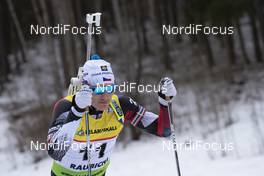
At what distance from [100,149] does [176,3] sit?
79.9ft

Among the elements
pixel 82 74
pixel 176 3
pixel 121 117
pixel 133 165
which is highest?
pixel 176 3

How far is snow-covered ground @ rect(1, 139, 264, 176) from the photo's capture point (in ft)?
21.5

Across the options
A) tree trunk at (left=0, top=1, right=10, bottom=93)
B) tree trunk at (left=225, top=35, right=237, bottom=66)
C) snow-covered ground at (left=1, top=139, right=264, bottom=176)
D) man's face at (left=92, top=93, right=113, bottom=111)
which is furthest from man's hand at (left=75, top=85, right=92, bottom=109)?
tree trunk at (left=0, top=1, right=10, bottom=93)

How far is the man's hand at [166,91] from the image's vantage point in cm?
382

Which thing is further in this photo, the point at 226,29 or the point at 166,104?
the point at 226,29

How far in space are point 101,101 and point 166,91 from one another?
74 cm

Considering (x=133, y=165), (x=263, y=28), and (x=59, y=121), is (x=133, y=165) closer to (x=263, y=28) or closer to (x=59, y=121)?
(x=59, y=121)

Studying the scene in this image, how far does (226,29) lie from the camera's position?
56.2 feet

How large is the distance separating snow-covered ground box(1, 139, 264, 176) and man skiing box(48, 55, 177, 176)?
259 cm

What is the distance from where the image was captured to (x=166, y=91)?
153 inches

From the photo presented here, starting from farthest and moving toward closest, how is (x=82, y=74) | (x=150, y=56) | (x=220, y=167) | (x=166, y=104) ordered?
(x=150, y=56) → (x=220, y=167) → (x=166, y=104) → (x=82, y=74)

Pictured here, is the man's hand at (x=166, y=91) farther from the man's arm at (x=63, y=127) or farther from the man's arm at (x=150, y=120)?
the man's arm at (x=63, y=127)

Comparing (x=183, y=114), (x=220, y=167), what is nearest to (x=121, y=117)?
(x=220, y=167)

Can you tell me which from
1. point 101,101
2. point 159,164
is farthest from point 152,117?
point 159,164
